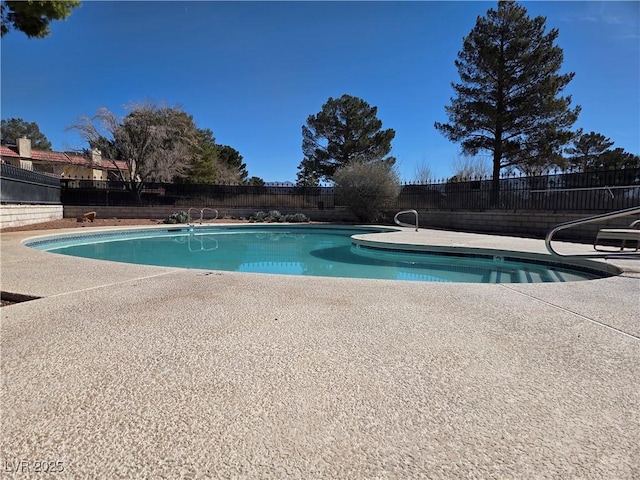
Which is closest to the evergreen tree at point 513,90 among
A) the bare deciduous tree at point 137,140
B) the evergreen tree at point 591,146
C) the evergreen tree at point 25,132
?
the bare deciduous tree at point 137,140

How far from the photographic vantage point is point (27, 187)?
507 inches

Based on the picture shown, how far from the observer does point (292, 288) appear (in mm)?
3893

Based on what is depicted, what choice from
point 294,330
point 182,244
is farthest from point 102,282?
point 182,244

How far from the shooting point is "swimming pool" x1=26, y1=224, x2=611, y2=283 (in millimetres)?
6477

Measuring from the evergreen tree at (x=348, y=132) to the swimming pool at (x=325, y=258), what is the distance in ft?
52.1

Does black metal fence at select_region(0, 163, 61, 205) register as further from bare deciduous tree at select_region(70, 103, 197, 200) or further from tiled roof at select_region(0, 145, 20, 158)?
tiled roof at select_region(0, 145, 20, 158)

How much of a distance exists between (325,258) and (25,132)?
57.0 metres

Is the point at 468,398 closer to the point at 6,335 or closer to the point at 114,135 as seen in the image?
the point at 6,335

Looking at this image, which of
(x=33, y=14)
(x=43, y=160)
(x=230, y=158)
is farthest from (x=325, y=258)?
(x=43, y=160)

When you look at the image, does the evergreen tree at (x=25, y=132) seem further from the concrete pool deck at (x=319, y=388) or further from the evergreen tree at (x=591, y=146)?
the evergreen tree at (x=591, y=146)

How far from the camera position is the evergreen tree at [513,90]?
15.4 meters

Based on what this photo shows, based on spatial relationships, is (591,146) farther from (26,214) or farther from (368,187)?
(26,214)

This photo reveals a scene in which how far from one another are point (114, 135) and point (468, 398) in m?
23.4

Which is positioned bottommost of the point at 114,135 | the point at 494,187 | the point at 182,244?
the point at 182,244
